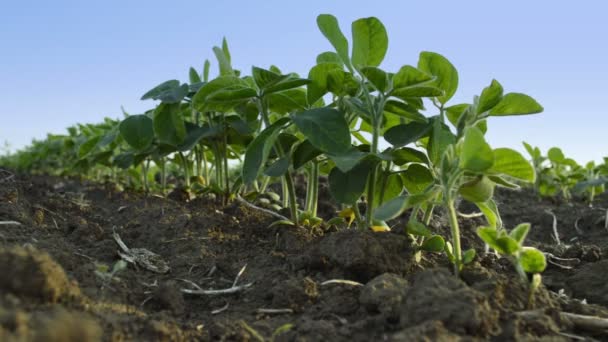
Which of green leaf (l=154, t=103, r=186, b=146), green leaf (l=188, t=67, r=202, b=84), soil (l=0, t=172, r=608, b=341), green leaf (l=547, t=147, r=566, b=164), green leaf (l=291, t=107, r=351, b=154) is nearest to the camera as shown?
soil (l=0, t=172, r=608, b=341)

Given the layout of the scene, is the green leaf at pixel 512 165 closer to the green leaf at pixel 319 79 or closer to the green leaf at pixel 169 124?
the green leaf at pixel 319 79

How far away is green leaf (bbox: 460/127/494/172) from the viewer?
155 centimetres

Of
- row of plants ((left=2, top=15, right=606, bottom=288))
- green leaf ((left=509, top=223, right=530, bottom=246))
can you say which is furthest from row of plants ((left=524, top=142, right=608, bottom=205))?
green leaf ((left=509, top=223, right=530, bottom=246))

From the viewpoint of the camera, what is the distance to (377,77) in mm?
1968

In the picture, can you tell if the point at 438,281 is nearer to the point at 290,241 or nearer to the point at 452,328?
the point at 452,328

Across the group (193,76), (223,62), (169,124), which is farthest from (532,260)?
(193,76)

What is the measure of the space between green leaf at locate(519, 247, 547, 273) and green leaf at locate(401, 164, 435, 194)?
0.59 meters

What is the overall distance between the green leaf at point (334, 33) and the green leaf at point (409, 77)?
27 cm

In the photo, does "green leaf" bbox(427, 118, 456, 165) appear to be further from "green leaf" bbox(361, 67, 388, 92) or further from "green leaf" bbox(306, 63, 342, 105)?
"green leaf" bbox(306, 63, 342, 105)

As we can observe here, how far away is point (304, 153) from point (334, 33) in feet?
1.59

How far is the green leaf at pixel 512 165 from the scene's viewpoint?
65.0 inches

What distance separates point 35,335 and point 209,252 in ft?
4.01

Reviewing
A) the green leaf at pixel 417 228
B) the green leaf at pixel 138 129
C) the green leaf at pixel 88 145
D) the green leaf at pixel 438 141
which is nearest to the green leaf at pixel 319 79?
the green leaf at pixel 438 141

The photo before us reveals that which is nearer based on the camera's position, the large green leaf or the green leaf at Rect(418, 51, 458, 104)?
the green leaf at Rect(418, 51, 458, 104)
